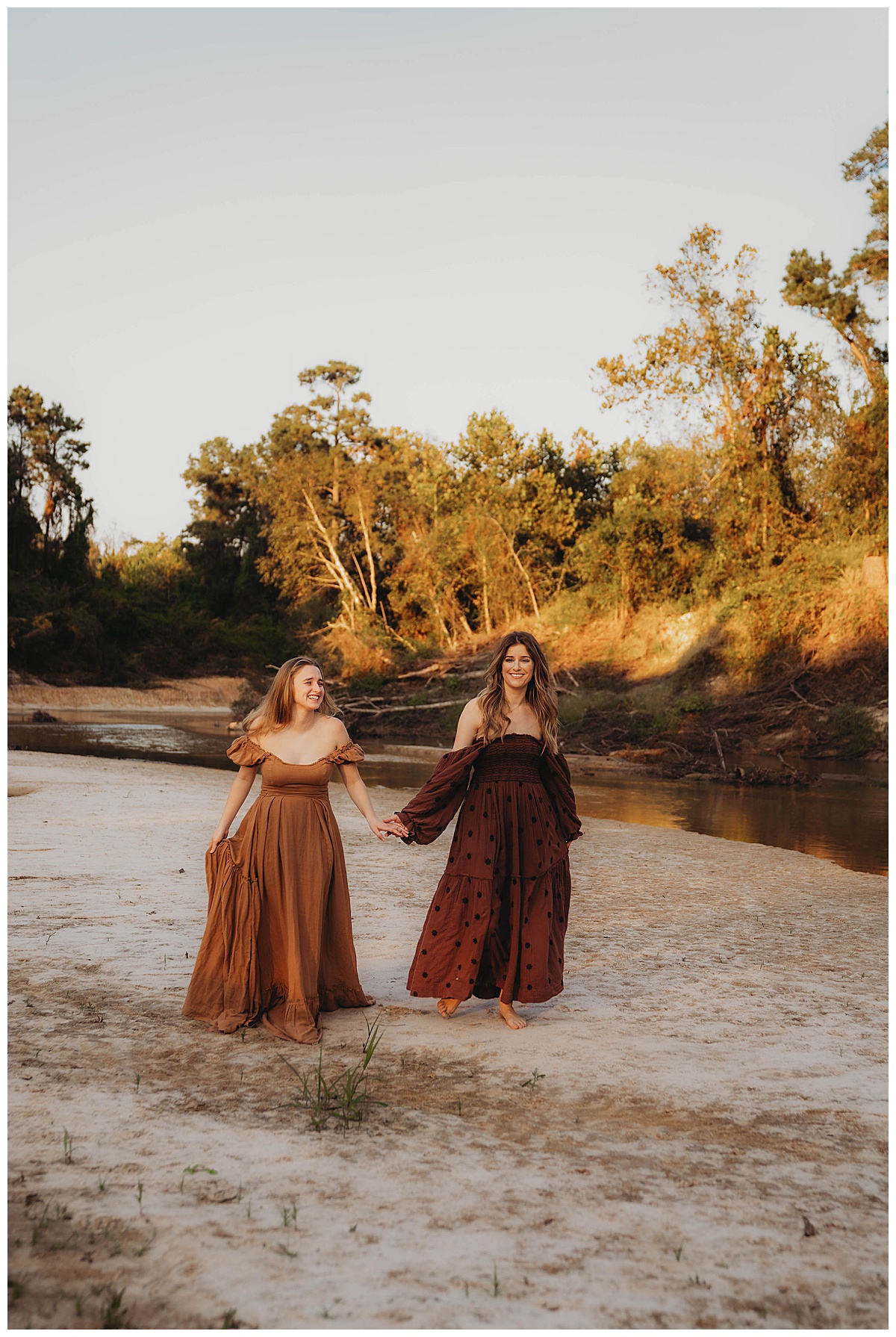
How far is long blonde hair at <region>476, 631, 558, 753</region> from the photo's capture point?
586 cm

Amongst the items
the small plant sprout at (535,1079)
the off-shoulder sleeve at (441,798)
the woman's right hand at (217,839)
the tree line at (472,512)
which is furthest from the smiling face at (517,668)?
the tree line at (472,512)

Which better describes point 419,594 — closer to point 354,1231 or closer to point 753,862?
point 753,862

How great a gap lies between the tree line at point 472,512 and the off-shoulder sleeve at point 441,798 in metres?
23.6

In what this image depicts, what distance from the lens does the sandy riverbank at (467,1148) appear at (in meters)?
3.02

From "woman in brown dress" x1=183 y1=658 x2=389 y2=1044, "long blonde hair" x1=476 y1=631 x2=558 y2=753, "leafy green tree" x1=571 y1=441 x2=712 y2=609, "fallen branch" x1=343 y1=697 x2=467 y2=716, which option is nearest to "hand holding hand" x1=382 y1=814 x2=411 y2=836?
"woman in brown dress" x1=183 y1=658 x2=389 y2=1044

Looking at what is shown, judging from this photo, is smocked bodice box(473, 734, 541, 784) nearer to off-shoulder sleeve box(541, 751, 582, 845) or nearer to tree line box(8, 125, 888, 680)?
off-shoulder sleeve box(541, 751, 582, 845)

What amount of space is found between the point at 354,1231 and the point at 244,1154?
2.36 feet

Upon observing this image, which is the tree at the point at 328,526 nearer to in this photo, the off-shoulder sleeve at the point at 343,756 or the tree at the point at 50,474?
the tree at the point at 50,474

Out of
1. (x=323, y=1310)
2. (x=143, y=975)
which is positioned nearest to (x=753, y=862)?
(x=143, y=975)

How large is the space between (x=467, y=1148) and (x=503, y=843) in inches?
73.2

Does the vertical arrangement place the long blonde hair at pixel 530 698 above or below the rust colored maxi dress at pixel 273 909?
above

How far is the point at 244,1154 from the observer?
3.89 meters

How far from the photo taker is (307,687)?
5660 millimetres

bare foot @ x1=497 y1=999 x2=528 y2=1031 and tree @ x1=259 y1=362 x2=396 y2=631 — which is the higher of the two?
tree @ x1=259 y1=362 x2=396 y2=631
